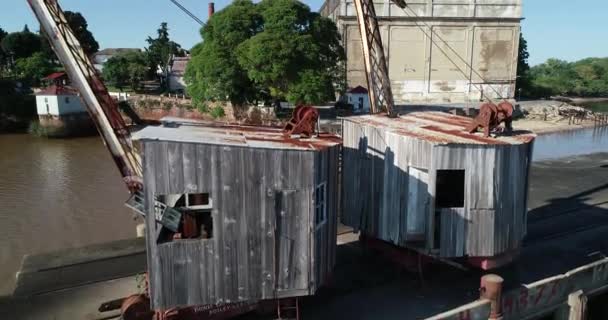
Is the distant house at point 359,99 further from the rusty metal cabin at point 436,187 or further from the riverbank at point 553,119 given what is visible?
the rusty metal cabin at point 436,187

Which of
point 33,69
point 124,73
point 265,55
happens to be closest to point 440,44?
point 265,55

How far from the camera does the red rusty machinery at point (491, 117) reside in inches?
516

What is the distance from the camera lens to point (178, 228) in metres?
10.1

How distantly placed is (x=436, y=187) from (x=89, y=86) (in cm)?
1085

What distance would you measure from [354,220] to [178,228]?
6516 millimetres

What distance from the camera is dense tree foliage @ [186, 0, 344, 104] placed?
37344 mm

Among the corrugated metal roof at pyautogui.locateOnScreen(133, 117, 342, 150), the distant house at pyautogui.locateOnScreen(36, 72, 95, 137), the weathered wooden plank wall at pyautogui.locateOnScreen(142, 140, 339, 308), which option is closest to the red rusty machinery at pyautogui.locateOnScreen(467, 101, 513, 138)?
the corrugated metal roof at pyautogui.locateOnScreen(133, 117, 342, 150)

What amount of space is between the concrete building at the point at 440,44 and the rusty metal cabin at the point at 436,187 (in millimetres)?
49979

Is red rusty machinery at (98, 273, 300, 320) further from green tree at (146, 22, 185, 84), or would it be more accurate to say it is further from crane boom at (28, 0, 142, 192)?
green tree at (146, 22, 185, 84)

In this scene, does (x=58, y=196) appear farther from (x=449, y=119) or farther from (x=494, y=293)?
(x=494, y=293)

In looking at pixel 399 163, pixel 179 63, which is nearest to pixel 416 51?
pixel 179 63

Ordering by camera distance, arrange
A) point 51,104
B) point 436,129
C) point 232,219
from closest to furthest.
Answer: point 232,219 < point 436,129 < point 51,104

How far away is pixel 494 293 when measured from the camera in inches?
416

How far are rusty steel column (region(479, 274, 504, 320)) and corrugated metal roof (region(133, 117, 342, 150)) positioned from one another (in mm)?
4776
